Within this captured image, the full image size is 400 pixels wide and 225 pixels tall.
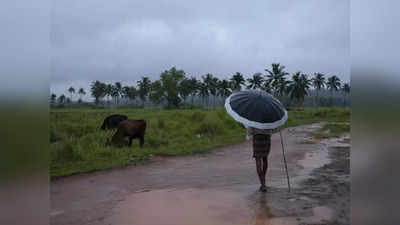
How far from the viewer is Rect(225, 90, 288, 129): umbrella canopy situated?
3.94 m

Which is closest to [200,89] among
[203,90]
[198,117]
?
[203,90]

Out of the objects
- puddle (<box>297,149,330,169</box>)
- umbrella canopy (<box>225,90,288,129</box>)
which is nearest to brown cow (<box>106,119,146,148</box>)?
puddle (<box>297,149,330,169</box>)

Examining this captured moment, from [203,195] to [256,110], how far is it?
153cm

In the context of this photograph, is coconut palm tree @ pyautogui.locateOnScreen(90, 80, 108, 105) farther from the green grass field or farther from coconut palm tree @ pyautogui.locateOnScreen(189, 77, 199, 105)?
the green grass field

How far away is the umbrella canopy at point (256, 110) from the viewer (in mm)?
3941

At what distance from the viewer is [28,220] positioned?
4.81 feet

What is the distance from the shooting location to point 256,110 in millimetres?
4004

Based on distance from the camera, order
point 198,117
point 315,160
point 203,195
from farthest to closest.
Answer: point 198,117 < point 315,160 < point 203,195

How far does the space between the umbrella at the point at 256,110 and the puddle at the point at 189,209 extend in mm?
1055

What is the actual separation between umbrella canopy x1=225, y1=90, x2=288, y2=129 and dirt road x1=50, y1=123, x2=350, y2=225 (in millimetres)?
1053

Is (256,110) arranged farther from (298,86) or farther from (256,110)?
(298,86)

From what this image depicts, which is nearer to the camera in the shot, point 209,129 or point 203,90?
point 209,129

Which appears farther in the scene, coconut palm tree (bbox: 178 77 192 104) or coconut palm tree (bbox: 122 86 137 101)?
coconut palm tree (bbox: 122 86 137 101)

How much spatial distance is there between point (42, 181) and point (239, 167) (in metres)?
5.71
